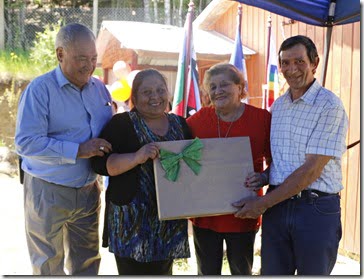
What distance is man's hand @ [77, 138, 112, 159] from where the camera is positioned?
2.59m

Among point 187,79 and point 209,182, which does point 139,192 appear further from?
point 187,79

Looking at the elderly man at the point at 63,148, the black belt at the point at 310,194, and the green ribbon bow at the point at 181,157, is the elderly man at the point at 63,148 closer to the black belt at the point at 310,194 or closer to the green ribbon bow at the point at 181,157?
the green ribbon bow at the point at 181,157

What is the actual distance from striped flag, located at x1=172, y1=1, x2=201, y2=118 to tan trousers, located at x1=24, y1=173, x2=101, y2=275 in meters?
2.39

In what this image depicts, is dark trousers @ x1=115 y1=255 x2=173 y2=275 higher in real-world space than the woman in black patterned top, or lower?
lower

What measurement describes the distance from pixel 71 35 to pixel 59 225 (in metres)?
1.00

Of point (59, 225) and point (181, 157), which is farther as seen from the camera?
point (59, 225)

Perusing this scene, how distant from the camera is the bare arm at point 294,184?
242 centimetres

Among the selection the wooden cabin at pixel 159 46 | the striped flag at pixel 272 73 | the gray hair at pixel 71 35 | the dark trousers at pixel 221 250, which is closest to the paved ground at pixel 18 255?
the dark trousers at pixel 221 250

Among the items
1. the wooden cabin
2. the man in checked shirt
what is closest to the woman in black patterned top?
the man in checked shirt

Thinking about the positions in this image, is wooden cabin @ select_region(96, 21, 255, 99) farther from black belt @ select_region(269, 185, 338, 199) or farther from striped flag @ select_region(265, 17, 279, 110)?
black belt @ select_region(269, 185, 338, 199)

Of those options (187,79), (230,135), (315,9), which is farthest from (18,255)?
(315,9)

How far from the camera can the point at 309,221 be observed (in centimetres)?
248

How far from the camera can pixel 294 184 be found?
245 cm

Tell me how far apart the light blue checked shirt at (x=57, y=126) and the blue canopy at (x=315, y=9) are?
1.26 metres
